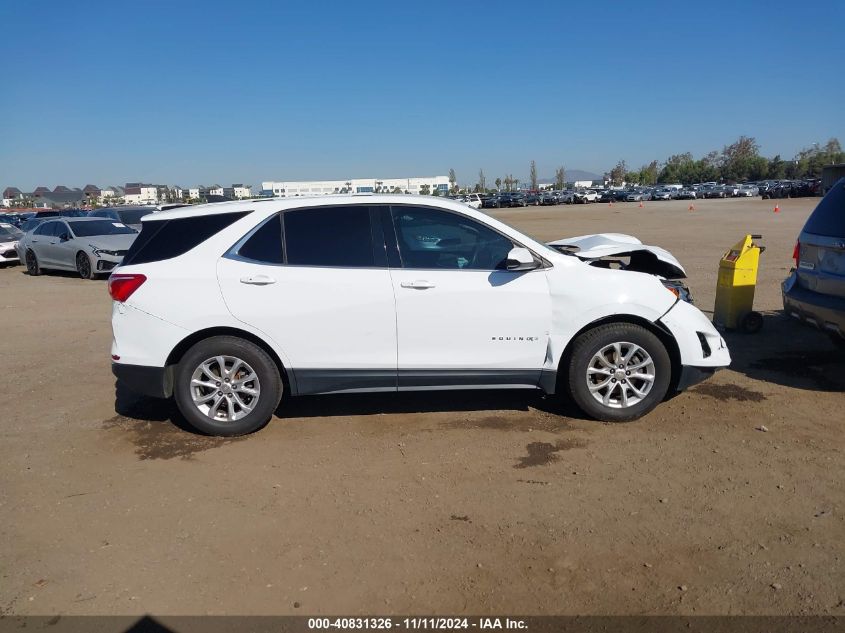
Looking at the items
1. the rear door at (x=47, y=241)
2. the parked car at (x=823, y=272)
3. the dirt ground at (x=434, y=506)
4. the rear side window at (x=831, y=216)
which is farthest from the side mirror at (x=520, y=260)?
the rear door at (x=47, y=241)

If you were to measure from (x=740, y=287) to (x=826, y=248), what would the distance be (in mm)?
1770

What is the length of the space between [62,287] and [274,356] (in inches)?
472

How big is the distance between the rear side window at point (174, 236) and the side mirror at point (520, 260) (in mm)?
2079

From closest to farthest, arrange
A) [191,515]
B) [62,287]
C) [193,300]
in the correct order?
[191,515] < [193,300] < [62,287]

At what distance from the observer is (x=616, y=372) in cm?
504

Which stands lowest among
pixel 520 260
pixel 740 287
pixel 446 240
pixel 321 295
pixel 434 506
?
pixel 434 506

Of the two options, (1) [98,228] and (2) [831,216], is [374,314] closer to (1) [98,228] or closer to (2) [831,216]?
(2) [831,216]

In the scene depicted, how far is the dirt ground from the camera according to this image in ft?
10.3

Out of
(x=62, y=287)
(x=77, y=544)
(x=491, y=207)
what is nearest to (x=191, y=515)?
(x=77, y=544)

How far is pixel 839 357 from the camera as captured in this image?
6832 millimetres

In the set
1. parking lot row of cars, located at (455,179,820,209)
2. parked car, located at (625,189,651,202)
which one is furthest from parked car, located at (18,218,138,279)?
parked car, located at (625,189,651,202)

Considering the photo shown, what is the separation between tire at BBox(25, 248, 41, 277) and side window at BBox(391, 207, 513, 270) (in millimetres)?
15879

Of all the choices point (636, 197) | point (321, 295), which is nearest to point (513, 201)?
point (636, 197)

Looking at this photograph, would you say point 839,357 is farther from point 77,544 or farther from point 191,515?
point 77,544
